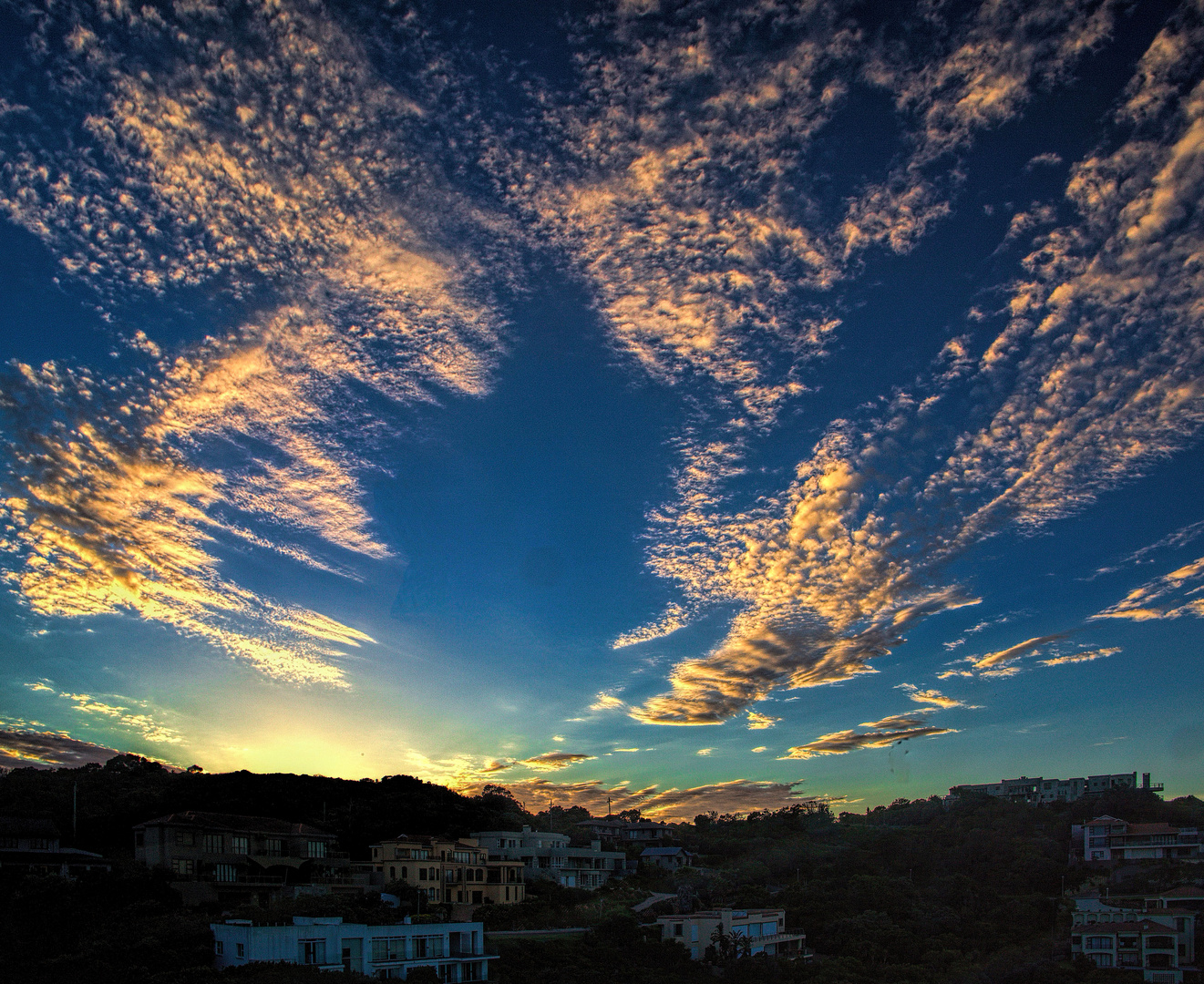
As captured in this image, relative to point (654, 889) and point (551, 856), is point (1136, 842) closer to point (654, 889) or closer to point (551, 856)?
point (654, 889)

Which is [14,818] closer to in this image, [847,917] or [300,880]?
[300,880]

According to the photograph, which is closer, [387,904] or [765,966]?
[387,904]

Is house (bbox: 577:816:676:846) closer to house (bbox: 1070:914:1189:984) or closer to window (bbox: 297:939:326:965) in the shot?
house (bbox: 1070:914:1189:984)

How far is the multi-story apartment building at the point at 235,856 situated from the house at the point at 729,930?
55.1 ft

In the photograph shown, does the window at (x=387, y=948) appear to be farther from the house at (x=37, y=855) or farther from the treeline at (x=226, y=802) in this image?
the treeline at (x=226, y=802)

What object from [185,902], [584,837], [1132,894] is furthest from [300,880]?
[1132,894]

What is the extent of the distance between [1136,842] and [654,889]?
36.4 metres

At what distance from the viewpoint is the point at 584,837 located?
67750 millimetres

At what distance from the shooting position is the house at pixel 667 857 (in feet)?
221

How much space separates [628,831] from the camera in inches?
3041

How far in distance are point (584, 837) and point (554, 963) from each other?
32.6m

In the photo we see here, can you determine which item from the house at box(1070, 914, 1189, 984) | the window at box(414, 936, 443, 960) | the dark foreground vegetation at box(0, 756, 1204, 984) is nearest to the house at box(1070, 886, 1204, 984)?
the house at box(1070, 914, 1189, 984)

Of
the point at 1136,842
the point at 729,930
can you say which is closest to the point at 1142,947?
the point at 729,930

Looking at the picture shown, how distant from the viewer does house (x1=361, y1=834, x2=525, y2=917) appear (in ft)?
143
